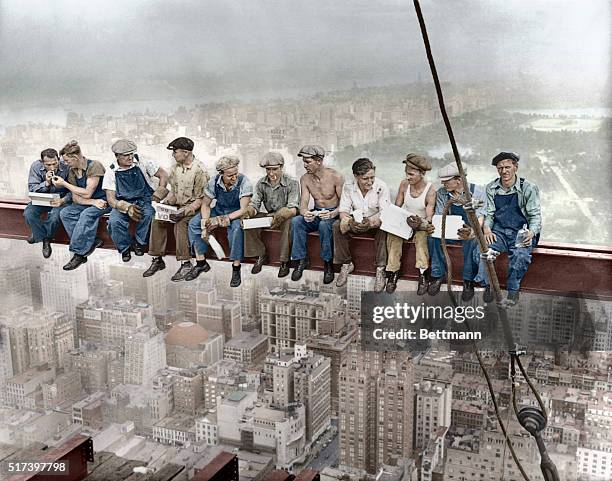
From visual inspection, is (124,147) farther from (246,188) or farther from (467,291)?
(467,291)

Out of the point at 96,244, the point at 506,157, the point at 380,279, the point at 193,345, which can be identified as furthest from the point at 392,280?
the point at 96,244

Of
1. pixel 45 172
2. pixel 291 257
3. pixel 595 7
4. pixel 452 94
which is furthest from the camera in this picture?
pixel 45 172

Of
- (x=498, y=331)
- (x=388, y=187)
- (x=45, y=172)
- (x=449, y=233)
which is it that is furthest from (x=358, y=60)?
(x=45, y=172)

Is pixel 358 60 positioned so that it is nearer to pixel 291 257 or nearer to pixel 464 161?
pixel 464 161

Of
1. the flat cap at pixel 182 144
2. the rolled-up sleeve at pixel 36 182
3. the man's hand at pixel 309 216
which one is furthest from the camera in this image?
the rolled-up sleeve at pixel 36 182

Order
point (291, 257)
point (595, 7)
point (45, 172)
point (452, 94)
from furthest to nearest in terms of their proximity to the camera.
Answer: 1. point (45, 172)
2. point (291, 257)
3. point (452, 94)
4. point (595, 7)

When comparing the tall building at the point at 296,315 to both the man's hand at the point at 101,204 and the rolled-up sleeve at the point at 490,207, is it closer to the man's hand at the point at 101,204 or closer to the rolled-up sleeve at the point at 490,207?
the rolled-up sleeve at the point at 490,207

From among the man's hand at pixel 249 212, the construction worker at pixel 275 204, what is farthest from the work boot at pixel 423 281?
the man's hand at pixel 249 212

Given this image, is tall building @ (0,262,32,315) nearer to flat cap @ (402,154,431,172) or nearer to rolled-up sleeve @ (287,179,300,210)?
rolled-up sleeve @ (287,179,300,210)
